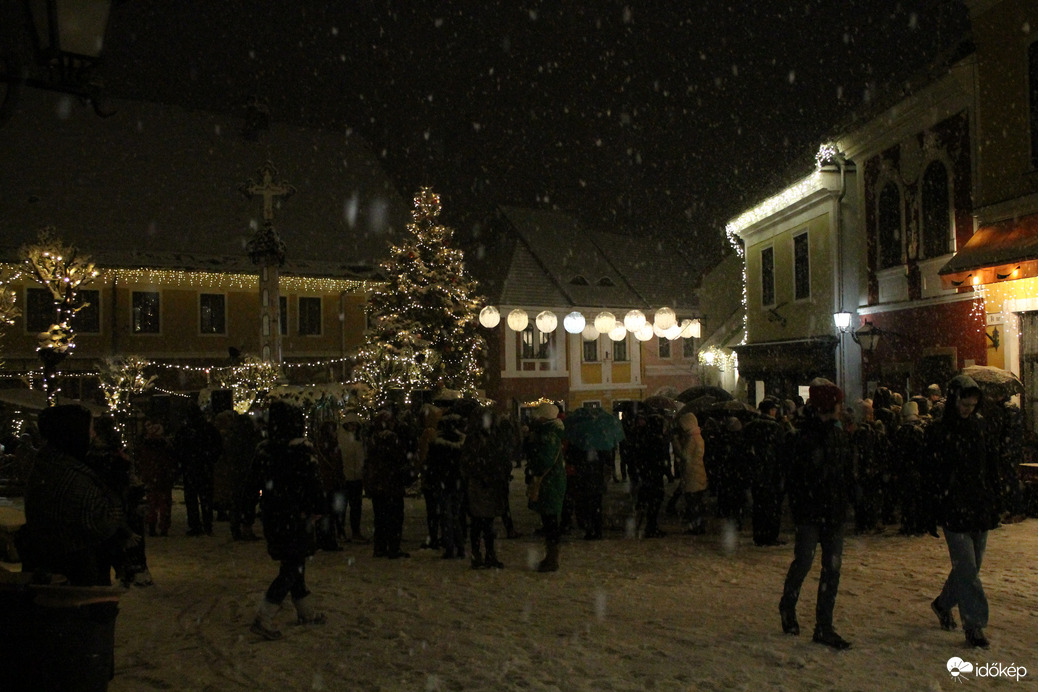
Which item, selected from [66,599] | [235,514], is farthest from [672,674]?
[235,514]

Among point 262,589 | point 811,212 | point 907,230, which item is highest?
point 811,212

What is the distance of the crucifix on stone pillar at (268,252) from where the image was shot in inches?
853

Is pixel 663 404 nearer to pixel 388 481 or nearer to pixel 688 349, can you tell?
pixel 388 481

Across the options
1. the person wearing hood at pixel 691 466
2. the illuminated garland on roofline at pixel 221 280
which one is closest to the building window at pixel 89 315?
the illuminated garland on roofline at pixel 221 280

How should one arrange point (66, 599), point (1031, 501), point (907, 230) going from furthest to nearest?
point (907, 230) → point (1031, 501) → point (66, 599)

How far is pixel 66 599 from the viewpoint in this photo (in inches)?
142

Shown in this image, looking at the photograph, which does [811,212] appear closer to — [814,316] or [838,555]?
[814,316]

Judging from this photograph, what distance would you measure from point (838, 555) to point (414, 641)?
3238mm

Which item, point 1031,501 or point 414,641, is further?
point 1031,501

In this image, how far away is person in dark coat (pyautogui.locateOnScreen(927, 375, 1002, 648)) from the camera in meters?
5.92

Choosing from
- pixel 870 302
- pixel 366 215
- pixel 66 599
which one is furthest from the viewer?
pixel 366 215

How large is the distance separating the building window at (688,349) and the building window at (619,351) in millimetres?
4884

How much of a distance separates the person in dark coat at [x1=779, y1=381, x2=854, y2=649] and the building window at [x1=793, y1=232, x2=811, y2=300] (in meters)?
16.1

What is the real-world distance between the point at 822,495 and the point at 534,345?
109 feet
